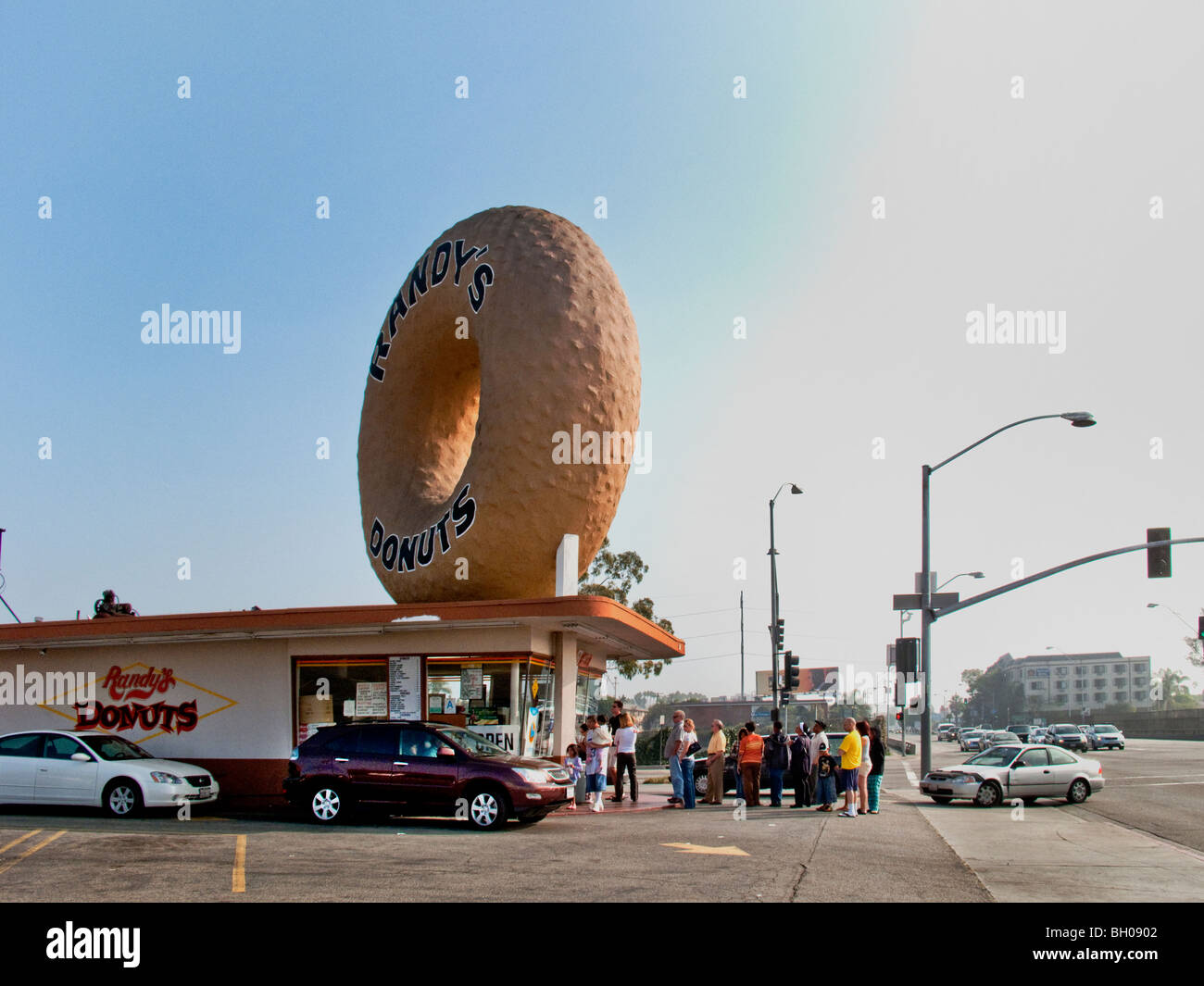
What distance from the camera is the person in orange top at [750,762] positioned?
67.1 ft

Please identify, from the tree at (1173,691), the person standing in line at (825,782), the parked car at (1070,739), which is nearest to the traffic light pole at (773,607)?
the person standing in line at (825,782)

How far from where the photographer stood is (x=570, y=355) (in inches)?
731

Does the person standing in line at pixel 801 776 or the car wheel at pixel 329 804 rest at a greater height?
the car wheel at pixel 329 804

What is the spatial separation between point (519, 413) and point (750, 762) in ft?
25.3

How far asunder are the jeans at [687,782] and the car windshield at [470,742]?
426 centimetres

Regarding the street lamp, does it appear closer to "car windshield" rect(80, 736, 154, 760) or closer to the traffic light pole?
the traffic light pole

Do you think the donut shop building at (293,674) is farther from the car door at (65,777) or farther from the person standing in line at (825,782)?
the person standing in line at (825,782)

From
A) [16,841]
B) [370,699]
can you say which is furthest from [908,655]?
[16,841]

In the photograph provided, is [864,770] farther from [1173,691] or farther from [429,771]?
[1173,691]

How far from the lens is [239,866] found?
36.3 ft

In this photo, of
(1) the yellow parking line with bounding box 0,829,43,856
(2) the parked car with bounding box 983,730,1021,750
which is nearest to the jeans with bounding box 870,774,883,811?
(1) the yellow parking line with bounding box 0,829,43,856
